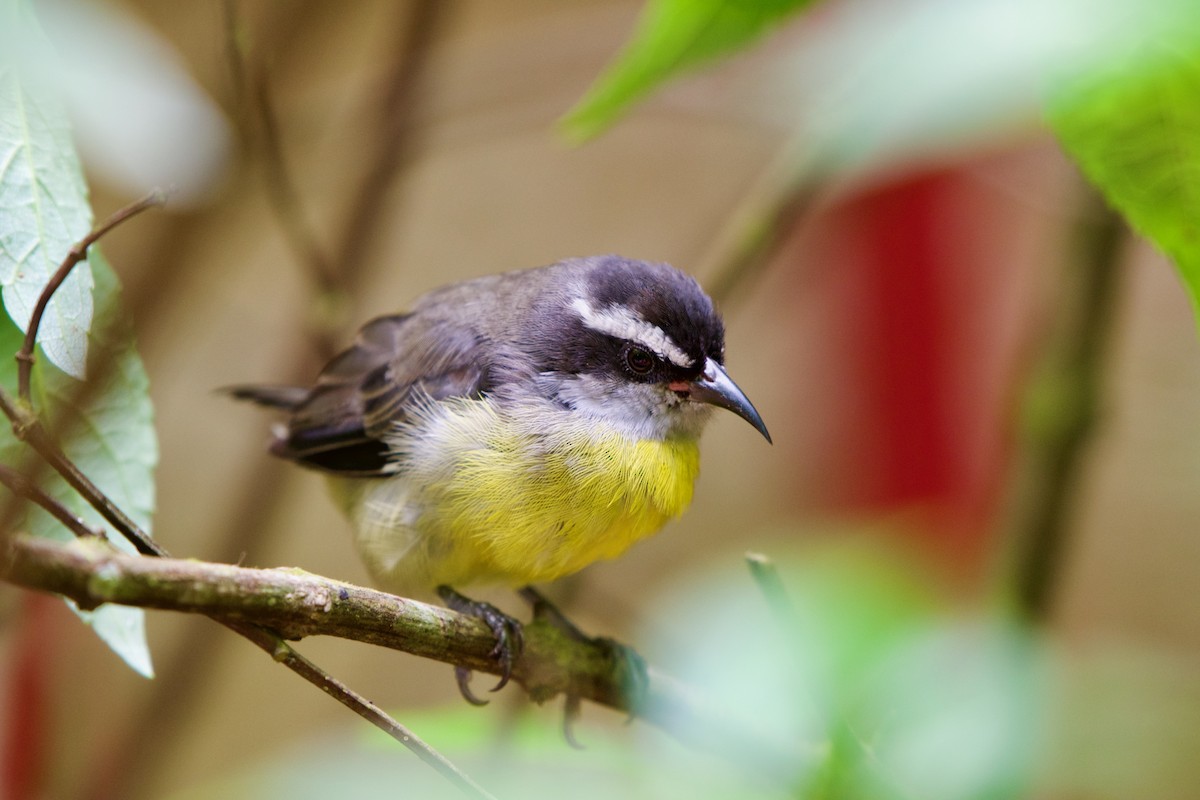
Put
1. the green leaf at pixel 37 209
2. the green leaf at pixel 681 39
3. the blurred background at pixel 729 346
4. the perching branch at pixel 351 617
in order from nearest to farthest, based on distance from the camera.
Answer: the perching branch at pixel 351 617 → the green leaf at pixel 37 209 → the green leaf at pixel 681 39 → the blurred background at pixel 729 346

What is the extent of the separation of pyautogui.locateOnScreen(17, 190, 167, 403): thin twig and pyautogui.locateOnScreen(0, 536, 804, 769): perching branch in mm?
286

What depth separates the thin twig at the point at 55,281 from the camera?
49.8 inches

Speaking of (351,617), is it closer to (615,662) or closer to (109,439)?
(109,439)

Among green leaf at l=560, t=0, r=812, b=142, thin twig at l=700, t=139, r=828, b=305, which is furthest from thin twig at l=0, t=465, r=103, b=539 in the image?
thin twig at l=700, t=139, r=828, b=305

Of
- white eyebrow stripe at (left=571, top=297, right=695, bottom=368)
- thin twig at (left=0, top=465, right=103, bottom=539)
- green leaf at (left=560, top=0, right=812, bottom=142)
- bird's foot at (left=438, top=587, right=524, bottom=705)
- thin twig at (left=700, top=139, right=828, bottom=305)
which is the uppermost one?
thin twig at (left=700, top=139, right=828, bottom=305)

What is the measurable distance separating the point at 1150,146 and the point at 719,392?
3.96 ft

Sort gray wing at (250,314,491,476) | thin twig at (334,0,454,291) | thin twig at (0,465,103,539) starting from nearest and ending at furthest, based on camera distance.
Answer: thin twig at (0,465,103,539), gray wing at (250,314,491,476), thin twig at (334,0,454,291)

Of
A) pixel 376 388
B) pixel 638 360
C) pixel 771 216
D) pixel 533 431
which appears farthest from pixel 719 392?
pixel 376 388

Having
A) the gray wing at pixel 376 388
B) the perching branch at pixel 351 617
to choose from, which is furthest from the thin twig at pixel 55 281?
the gray wing at pixel 376 388

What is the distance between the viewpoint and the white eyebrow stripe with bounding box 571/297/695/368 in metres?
2.54

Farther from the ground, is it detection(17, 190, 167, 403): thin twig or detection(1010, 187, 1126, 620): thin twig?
detection(1010, 187, 1126, 620): thin twig

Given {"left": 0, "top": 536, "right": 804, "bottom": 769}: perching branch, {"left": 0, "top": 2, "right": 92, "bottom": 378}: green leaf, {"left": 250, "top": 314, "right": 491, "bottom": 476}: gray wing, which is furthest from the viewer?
{"left": 250, "top": 314, "right": 491, "bottom": 476}: gray wing

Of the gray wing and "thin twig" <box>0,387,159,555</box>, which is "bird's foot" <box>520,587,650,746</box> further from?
"thin twig" <box>0,387,159,555</box>

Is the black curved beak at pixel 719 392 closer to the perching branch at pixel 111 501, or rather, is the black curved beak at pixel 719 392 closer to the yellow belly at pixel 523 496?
the yellow belly at pixel 523 496
